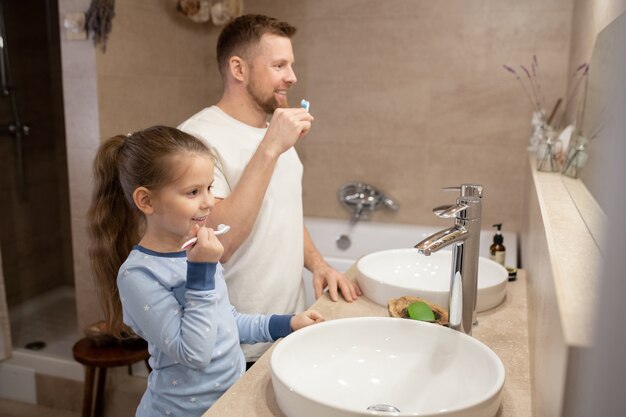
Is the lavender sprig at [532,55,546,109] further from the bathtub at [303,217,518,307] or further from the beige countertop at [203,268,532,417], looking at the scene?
the beige countertop at [203,268,532,417]

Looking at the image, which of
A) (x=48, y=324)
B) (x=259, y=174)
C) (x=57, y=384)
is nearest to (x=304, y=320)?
(x=259, y=174)

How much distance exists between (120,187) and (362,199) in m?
2.19

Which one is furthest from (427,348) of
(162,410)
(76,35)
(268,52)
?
(76,35)

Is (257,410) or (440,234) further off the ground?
(440,234)

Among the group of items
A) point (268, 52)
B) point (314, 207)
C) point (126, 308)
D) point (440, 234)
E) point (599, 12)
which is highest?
point (599, 12)

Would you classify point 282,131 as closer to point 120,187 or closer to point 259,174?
point 259,174

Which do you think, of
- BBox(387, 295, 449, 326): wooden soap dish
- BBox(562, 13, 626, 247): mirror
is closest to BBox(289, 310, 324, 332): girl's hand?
BBox(387, 295, 449, 326): wooden soap dish

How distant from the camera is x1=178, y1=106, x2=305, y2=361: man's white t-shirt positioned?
164 centimetres

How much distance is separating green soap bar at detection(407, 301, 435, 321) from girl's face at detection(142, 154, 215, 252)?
0.45 metres

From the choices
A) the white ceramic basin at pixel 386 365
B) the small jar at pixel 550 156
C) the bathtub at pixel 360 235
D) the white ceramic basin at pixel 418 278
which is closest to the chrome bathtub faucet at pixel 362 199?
the bathtub at pixel 360 235

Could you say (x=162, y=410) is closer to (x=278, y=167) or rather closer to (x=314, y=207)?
(x=278, y=167)

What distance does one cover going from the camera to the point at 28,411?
2.72 m

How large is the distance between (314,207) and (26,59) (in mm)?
1745

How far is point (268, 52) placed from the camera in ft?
5.78
